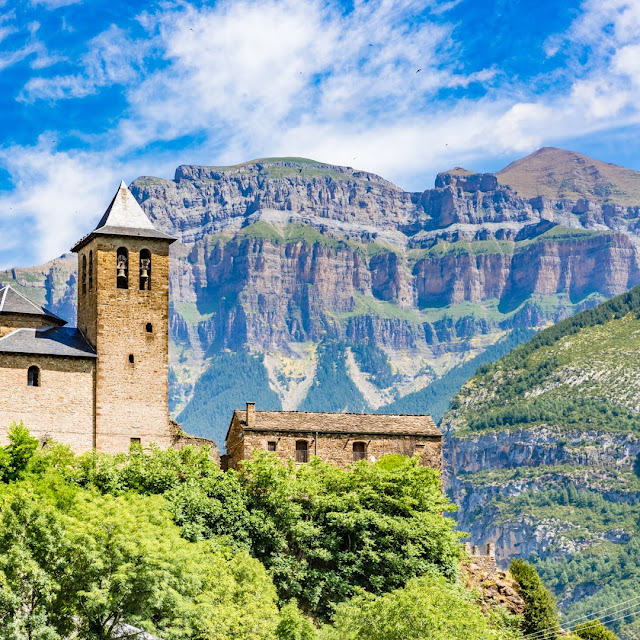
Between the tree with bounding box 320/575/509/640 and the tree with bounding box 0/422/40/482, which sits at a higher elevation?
the tree with bounding box 0/422/40/482

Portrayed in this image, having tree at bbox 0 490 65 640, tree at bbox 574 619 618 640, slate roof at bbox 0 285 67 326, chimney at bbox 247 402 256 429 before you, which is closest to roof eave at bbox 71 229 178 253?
slate roof at bbox 0 285 67 326

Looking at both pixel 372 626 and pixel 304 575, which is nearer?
pixel 372 626

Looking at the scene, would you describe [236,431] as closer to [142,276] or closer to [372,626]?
[142,276]

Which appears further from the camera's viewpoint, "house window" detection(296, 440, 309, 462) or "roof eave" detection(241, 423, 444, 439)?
"house window" detection(296, 440, 309, 462)

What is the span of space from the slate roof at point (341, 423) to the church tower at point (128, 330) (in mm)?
6745

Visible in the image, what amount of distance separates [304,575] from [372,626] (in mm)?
11243

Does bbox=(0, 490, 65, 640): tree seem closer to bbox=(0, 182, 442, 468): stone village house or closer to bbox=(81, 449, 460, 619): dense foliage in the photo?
bbox=(81, 449, 460, 619): dense foliage

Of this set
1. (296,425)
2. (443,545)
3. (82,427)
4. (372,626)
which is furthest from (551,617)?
(82,427)

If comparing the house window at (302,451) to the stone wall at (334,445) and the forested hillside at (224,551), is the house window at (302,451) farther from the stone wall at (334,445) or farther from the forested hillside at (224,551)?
the forested hillside at (224,551)

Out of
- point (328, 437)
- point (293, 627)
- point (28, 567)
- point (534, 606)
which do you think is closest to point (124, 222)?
point (328, 437)

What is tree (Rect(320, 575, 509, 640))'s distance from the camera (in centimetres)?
5878

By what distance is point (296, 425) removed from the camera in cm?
8425

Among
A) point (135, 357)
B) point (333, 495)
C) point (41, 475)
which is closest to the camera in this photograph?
point (41, 475)

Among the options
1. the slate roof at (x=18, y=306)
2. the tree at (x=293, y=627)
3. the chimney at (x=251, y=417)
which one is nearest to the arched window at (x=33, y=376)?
the slate roof at (x=18, y=306)
